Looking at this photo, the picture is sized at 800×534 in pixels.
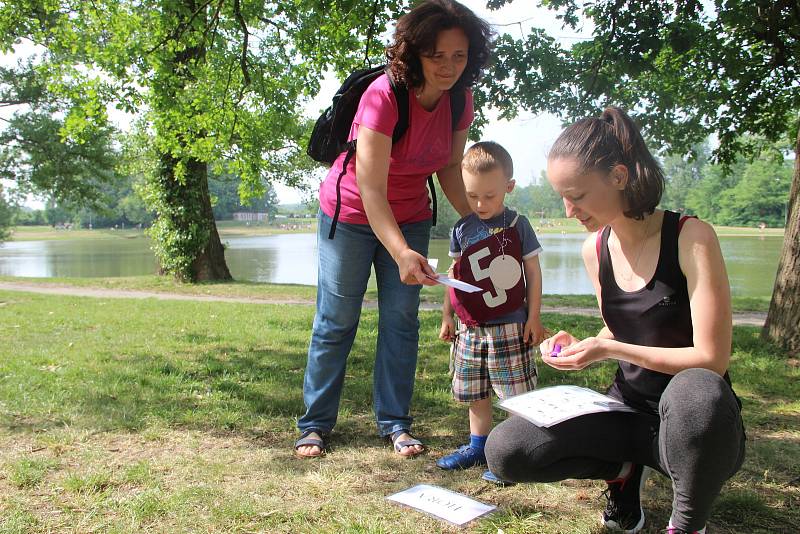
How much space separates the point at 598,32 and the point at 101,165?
1701cm

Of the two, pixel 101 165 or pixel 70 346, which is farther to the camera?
pixel 101 165

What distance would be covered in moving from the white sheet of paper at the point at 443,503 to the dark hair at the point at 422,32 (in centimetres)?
162

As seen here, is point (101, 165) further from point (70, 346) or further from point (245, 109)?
point (70, 346)

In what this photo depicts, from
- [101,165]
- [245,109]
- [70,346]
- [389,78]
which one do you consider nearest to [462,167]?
[389,78]

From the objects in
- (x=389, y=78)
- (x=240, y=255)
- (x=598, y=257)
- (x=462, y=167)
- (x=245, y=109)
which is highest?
(x=245, y=109)

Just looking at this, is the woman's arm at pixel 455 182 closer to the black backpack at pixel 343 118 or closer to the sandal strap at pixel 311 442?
the black backpack at pixel 343 118

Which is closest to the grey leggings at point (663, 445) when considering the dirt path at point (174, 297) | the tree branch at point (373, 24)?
the tree branch at point (373, 24)

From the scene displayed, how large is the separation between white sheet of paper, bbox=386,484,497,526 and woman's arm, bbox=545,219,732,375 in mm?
702

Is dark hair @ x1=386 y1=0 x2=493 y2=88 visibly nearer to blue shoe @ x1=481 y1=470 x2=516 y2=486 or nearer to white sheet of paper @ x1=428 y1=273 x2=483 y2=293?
white sheet of paper @ x1=428 y1=273 x2=483 y2=293

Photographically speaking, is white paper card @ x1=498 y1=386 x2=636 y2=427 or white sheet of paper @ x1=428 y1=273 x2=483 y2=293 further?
white sheet of paper @ x1=428 y1=273 x2=483 y2=293

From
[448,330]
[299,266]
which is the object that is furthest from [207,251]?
[448,330]

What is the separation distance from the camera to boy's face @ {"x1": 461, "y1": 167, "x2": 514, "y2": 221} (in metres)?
2.91

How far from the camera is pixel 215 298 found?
11820mm

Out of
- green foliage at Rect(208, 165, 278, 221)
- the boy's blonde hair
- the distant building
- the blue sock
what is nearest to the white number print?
the boy's blonde hair
